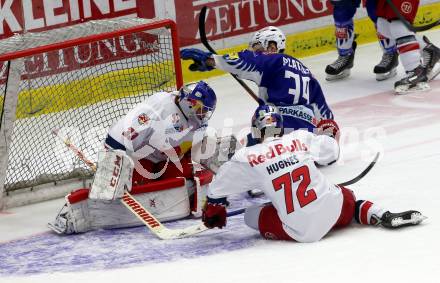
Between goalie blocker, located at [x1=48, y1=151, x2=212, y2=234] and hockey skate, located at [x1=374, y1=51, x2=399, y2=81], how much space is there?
9.58 ft

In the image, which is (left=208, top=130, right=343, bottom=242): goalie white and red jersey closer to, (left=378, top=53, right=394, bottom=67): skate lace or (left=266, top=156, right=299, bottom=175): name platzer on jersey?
(left=266, top=156, right=299, bottom=175): name platzer on jersey

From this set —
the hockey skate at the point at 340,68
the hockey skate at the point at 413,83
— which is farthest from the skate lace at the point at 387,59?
the hockey skate at the point at 413,83

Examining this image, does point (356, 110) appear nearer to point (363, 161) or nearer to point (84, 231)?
point (363, 161)

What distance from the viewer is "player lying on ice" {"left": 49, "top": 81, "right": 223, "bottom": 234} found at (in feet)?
17.4

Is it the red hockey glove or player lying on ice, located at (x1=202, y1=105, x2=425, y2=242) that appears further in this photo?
the red hockey glove

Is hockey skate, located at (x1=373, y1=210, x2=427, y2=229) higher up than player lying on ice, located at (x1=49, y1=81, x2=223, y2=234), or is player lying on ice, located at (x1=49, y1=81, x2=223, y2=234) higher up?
player lying on ice, located at (x1=49, y1=81, x2=223, y2=234)

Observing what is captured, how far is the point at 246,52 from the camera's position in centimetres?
605

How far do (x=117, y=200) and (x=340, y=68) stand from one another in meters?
3.20

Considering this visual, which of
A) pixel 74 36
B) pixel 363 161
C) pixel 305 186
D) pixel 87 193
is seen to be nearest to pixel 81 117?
pixel 74 36

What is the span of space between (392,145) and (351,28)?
1837 mm

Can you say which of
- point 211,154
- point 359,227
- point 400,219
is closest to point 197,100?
point 211,154

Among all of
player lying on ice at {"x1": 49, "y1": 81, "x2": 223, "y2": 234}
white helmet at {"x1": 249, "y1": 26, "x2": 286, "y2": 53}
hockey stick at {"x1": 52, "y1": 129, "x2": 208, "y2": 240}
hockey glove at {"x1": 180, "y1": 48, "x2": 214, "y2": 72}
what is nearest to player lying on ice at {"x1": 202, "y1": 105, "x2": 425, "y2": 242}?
hockey stick at {"x1": 52, "y1": 129, "x2": 208, "y2": 240}

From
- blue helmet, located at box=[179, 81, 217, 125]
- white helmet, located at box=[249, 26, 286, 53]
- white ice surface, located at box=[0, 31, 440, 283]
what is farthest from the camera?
white helmet, located at box=[249, 26, 286, 53]

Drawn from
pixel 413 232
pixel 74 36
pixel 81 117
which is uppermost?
pixel 74 36
